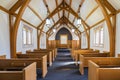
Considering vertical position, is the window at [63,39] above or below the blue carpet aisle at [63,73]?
above

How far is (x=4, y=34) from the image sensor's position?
5375 mm

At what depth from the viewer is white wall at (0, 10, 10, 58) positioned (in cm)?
516

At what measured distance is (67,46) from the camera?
21984 mm

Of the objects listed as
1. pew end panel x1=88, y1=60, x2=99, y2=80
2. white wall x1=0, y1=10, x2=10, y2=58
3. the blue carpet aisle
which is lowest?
the blue carpet aisle

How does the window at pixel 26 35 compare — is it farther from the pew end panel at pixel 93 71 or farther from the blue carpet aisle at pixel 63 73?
the pew end panel at pixel 93 71

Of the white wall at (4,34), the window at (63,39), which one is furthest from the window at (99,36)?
the window at (63,39)

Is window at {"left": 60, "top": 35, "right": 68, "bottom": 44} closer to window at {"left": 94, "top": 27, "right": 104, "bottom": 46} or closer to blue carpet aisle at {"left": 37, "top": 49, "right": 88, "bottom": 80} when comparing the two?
window at {"left": 94, "top": 27, "right": 104, "bottom": 46}

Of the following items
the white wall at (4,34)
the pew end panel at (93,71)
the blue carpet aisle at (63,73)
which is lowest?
the blue carpet aisle at (63,73)

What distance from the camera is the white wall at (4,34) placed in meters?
5.16

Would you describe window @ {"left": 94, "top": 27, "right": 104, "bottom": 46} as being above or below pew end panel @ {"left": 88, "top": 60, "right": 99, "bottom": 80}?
above

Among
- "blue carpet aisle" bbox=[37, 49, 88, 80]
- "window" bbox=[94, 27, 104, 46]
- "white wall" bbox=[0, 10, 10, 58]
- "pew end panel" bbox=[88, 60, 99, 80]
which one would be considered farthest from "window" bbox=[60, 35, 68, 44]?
"pew end panel" bbox=[88, 60, 99, 80]

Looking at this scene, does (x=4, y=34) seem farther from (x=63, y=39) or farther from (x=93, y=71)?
(x=63, y=39)

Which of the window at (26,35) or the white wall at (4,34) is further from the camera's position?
the window at (26,35)

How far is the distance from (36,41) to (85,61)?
258 inches
